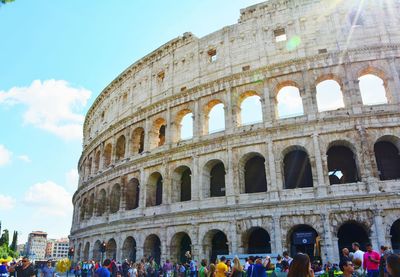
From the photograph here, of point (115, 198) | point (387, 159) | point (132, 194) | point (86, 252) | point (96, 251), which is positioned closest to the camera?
point (387, 159)

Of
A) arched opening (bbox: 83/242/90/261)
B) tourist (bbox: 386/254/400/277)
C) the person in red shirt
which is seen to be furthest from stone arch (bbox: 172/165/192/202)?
tourist (bbox: 386/254/400/277)

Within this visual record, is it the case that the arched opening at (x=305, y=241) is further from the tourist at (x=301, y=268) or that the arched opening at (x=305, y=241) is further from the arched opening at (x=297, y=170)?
the tourist at (x=301, y=268)

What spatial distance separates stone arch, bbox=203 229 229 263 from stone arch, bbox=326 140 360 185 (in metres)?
6.82

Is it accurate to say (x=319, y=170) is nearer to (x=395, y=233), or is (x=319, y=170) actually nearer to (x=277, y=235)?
(x=277, y=235)

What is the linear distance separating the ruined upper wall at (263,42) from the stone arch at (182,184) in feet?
17.4

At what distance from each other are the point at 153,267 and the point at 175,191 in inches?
184

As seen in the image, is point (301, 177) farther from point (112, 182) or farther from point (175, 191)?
point (112, 182)

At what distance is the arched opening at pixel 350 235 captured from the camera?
16.0 metres

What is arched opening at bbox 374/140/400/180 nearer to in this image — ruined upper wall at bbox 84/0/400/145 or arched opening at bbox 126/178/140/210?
ruined upper wall at bbox 84/0/400/145

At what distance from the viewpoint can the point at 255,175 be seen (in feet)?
62.2

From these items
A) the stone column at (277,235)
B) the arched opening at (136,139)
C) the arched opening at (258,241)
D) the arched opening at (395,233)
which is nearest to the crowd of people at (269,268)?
the arched opening at (258,241)

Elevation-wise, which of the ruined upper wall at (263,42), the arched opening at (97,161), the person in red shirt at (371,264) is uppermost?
the ruined upper wall at (263,42)

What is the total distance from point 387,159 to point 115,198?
1833 centimetres

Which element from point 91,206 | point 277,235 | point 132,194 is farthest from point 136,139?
point 277,235
